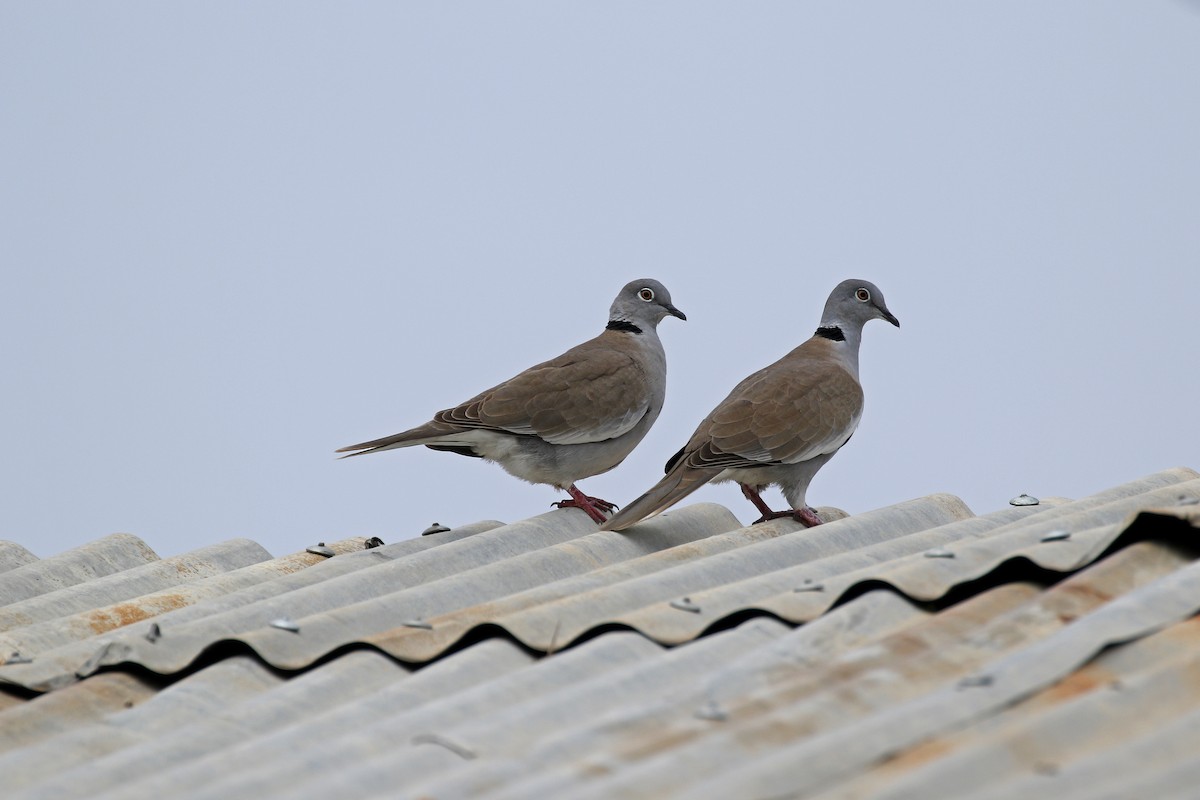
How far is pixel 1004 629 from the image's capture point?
2641 millimetres

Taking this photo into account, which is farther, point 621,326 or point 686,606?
point 621,326

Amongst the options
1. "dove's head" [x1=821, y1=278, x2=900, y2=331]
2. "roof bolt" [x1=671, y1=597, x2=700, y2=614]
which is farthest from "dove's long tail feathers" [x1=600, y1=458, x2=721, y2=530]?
"dove's head" [x1=821, y1=278, x2=900, y2=331]

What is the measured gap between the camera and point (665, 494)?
5.24m

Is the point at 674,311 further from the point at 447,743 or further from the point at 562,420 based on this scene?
the point at 447,743

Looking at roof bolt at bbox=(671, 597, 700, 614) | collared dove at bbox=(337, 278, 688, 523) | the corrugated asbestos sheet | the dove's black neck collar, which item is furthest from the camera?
the dove's black neck collar

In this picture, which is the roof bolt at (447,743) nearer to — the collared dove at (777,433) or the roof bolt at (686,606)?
the roof bolt at (686,606)

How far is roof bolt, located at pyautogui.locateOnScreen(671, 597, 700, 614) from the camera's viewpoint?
3.27m

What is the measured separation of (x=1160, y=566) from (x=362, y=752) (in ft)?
5.02

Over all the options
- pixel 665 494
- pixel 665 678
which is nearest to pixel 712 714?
pixel 665 678

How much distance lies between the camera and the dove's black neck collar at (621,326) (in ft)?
23.6

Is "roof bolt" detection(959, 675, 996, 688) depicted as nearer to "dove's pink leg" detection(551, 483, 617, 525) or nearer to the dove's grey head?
"dove's pink leg" detection(551, 483, 617, 525)

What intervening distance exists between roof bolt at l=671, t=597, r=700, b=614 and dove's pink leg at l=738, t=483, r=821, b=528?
1.89 metres

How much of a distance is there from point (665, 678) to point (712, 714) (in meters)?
0.36

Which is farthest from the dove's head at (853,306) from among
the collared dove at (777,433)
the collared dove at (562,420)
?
the collared dove at (562,420)
